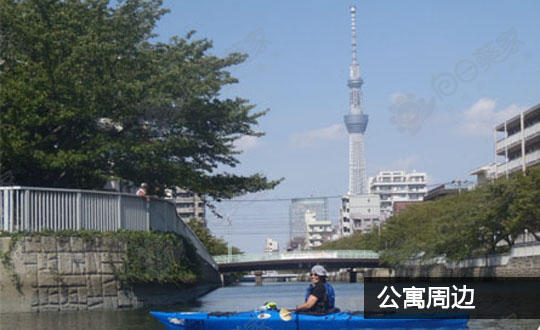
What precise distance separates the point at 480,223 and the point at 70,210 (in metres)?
37.8

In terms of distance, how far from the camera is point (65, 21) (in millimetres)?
30734

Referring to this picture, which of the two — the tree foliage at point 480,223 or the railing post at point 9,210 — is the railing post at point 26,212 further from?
the tree foliage at point 480,223

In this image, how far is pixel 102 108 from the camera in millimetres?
30016

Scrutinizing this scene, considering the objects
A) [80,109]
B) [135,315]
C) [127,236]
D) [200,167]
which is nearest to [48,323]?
[135,315]

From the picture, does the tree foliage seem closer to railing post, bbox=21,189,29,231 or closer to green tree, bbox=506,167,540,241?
green tree, bbox=506,167,540,241

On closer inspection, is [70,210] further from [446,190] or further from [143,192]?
[446,190]

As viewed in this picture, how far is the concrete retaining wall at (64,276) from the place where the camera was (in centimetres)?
2520

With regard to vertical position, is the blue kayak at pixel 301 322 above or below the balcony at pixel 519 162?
below

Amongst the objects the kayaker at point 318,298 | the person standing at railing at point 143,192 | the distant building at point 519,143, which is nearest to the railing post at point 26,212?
the person standing at railing at point 143,192

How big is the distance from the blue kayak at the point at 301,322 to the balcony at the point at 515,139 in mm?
62472

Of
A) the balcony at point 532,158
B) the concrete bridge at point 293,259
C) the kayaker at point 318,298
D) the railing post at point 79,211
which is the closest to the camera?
the kayaker at point 318,298

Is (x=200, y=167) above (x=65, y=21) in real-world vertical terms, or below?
below

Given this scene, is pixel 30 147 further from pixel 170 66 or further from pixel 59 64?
pixel 170 66

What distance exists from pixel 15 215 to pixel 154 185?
28.7 feet
